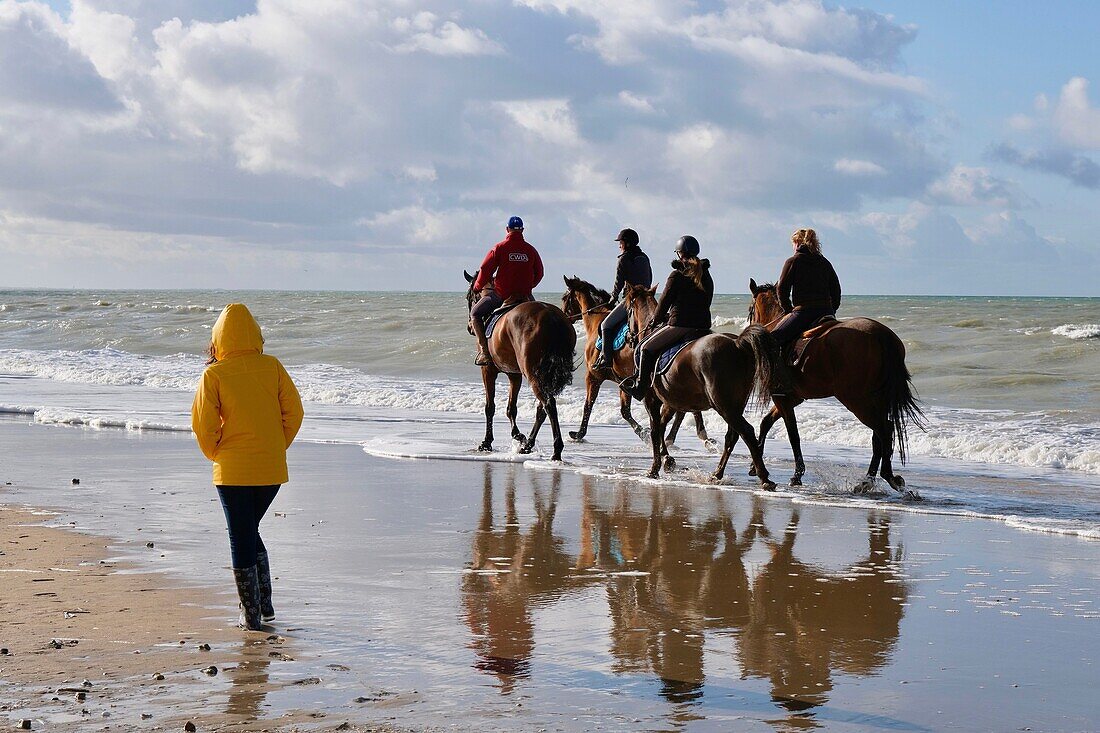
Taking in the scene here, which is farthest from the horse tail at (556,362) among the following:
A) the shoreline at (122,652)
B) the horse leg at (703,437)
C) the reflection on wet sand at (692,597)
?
the shoreline at (122,652)

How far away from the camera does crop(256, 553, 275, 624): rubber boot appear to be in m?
5.75

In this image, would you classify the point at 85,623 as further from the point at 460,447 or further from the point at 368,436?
the point at 368,436

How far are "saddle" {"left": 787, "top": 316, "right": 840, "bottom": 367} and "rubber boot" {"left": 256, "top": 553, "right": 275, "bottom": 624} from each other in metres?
6.31

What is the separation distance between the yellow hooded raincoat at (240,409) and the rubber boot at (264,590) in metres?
0.42

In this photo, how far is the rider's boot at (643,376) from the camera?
37.2ft

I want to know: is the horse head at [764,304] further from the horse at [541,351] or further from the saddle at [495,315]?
the saddle at [495,315]

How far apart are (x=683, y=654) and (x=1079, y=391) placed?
647 inches

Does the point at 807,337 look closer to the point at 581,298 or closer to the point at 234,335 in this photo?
the point at 581,298

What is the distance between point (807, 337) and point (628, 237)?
2.49 m

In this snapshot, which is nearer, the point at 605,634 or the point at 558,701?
the point at 558,701

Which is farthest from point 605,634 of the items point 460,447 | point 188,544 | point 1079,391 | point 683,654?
point 1079,391

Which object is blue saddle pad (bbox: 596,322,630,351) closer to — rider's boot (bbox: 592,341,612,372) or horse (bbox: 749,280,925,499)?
rider's boot (bbox: 592,341,612,372)

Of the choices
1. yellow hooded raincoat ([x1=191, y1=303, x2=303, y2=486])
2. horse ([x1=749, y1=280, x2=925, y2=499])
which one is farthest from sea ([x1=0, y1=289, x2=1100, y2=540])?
yellow hooded raincoat ([x1=191, y1=303, x2=303, y2=486])

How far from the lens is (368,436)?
590 inches
